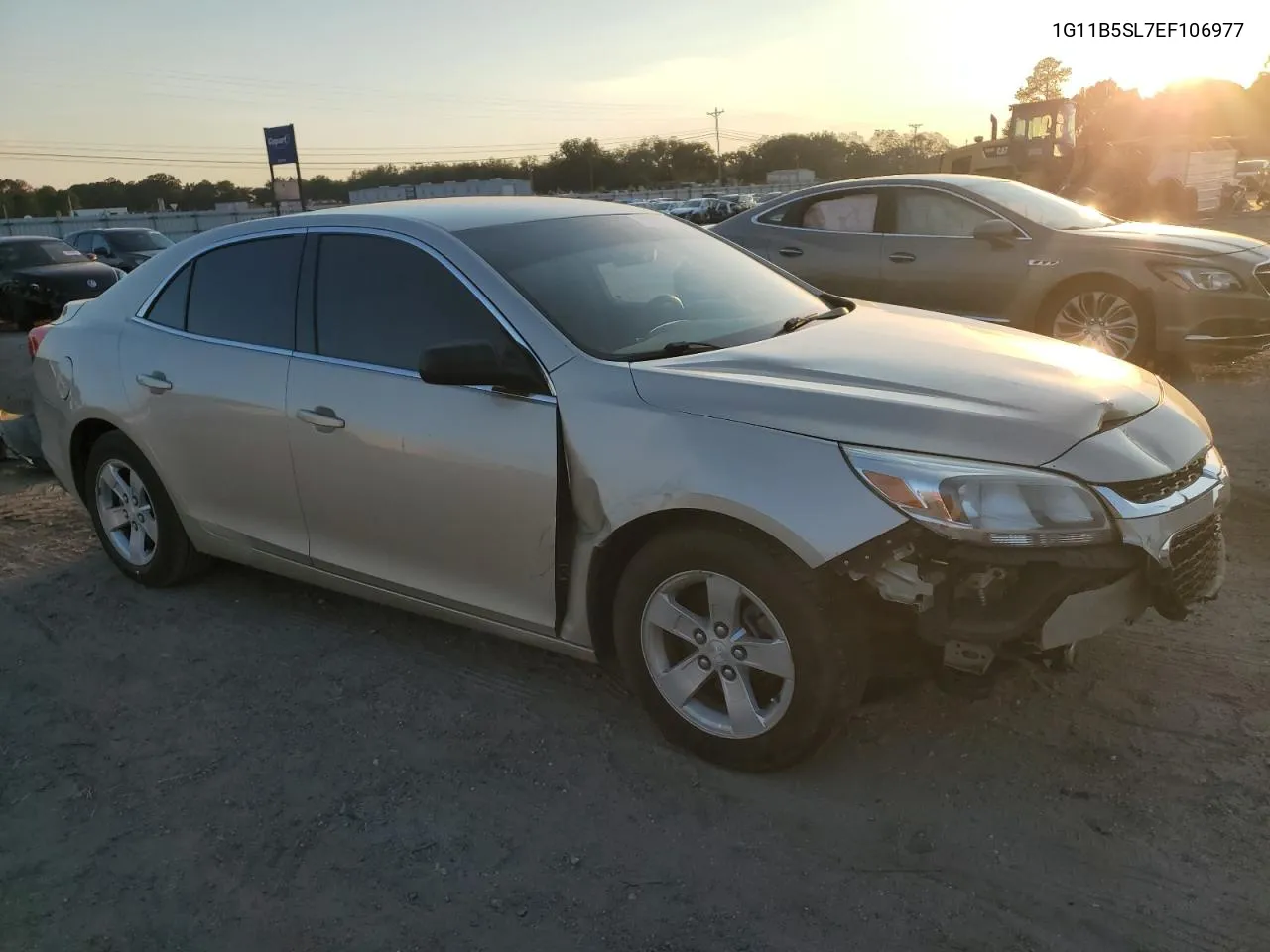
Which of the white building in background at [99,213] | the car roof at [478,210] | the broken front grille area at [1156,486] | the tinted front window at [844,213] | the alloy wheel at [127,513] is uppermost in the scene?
the car roof at [478,210]

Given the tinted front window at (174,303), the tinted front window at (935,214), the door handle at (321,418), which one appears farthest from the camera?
the tinted front window at (935,214)

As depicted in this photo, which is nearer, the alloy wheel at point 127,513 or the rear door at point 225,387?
the rear door at point 225,387

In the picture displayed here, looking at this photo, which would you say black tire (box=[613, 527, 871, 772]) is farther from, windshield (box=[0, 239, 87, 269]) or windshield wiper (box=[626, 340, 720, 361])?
windshield (box=[0, 239, 87, 269])

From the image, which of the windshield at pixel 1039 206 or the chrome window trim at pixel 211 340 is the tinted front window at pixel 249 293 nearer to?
the chrome window trim at pixel 211 340

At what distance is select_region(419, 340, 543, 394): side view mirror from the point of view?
3170 millimetres

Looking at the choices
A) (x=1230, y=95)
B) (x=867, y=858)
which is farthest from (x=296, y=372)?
(x=1230, y=95)

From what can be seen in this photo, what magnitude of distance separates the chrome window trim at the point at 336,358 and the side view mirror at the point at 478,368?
32mm

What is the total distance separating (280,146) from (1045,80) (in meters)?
70.4

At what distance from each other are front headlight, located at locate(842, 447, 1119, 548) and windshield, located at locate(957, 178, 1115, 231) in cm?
596

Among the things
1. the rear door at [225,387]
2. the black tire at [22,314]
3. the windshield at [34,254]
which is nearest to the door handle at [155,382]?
the rear door at [225,387]

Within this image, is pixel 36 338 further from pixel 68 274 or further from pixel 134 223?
pixel 134 223

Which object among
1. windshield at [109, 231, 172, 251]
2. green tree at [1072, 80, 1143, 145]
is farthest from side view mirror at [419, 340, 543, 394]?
green tree at [1072, 80, 1143, 145]

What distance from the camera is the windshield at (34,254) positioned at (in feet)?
54.6

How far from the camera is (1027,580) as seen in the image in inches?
106
